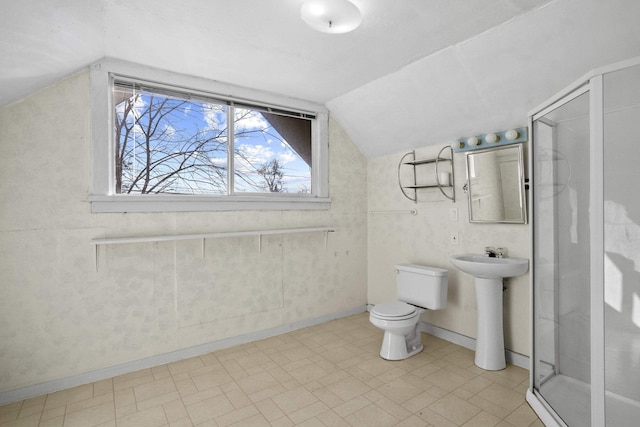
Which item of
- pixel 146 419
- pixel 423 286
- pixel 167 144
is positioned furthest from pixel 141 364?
pixel 423 286

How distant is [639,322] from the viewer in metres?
1.44

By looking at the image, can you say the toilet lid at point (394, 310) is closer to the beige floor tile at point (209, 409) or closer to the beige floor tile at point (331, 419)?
the beige floor tile at point (331, 419)

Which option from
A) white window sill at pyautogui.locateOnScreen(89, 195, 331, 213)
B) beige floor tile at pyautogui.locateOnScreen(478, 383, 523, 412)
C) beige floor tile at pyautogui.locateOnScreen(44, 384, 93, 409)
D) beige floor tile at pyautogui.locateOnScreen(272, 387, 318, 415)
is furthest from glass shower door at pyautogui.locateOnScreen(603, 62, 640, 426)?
beige floor tile at pyautogui.locateOnScreen(44, 384, 93, 409)

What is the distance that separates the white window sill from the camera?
2303mm

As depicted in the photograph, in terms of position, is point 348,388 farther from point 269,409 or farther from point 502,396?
point 502,396

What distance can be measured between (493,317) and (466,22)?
200 cm

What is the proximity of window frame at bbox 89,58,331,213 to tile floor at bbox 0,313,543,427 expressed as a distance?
1243 mm

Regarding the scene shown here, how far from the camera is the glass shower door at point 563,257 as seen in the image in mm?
1572

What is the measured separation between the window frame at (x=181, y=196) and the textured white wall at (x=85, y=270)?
0.07m

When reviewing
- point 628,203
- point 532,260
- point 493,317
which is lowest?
point 493,317

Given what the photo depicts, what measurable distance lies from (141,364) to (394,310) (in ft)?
6.52

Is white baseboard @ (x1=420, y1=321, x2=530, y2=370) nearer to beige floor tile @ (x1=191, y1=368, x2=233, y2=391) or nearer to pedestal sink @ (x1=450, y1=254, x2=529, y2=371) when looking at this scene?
pedestal sink @ (x1=450, y1=254, x2=529, y2=371)

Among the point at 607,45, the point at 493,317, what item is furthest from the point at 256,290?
the point at 607,45

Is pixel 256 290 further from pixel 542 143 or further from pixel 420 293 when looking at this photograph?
pixel 542 143
